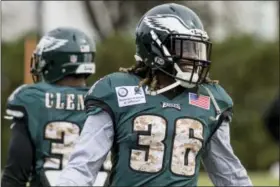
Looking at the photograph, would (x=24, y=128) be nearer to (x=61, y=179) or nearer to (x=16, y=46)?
(x=61, y=179)

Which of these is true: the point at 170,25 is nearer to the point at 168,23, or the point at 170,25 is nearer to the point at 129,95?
the point at 168,23

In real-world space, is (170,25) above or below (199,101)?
above

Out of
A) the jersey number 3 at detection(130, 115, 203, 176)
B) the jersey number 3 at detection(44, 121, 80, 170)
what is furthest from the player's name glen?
the jersey number 3 at detection(130, 115, 203, 176)

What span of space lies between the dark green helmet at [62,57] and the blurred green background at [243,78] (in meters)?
11.2

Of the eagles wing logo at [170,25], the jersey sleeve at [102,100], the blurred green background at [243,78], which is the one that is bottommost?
the blurred green background at [243,78]

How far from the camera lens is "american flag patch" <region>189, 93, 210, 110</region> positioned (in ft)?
15.4

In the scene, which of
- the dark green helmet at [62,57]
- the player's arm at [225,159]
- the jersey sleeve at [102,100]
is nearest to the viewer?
the jersey sleeve at [102,100]

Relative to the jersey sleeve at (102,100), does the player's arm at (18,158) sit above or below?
below

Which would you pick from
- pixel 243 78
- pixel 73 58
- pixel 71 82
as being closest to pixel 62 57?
pixel 73 58

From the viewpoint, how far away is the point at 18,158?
6188 mm

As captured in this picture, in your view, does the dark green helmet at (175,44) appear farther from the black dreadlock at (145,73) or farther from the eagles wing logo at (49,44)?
the eagles wing logo at (49,44)

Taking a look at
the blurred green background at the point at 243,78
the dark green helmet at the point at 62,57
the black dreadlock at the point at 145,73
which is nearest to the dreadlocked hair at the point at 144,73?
the black dreadlock at the point at 145,73

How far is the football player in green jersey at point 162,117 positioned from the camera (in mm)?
4535

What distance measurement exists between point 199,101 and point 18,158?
1.81m
